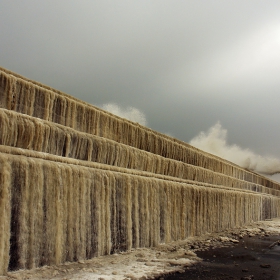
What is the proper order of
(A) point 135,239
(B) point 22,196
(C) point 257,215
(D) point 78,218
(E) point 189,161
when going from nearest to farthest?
(B) point 22,196, (D) point 78,218, (A) point 135,239, (E) point 189,161, (C) point 257,215

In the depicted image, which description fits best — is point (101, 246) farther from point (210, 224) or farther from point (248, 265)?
point (210, 224)

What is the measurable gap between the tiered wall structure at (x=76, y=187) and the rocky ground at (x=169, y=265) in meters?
0.28

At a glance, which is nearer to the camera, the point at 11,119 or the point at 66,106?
the point at 11,119

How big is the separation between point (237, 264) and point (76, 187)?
4081mm

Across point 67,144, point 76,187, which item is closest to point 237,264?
point 76,187

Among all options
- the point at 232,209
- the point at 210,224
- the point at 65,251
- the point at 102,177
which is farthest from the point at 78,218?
the point at 232,209

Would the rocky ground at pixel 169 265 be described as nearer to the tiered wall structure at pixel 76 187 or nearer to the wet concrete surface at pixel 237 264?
the wet concrete surface at pixel 237 264

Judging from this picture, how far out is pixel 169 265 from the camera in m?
6.96

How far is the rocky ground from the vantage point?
5789 mm

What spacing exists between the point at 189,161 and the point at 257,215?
8867 mm

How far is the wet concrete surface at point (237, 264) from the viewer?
21.0 ft

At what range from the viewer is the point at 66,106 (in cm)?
928

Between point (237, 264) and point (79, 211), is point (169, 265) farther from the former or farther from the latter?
point (79, 211)

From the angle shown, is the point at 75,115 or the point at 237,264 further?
the point at 75,115
